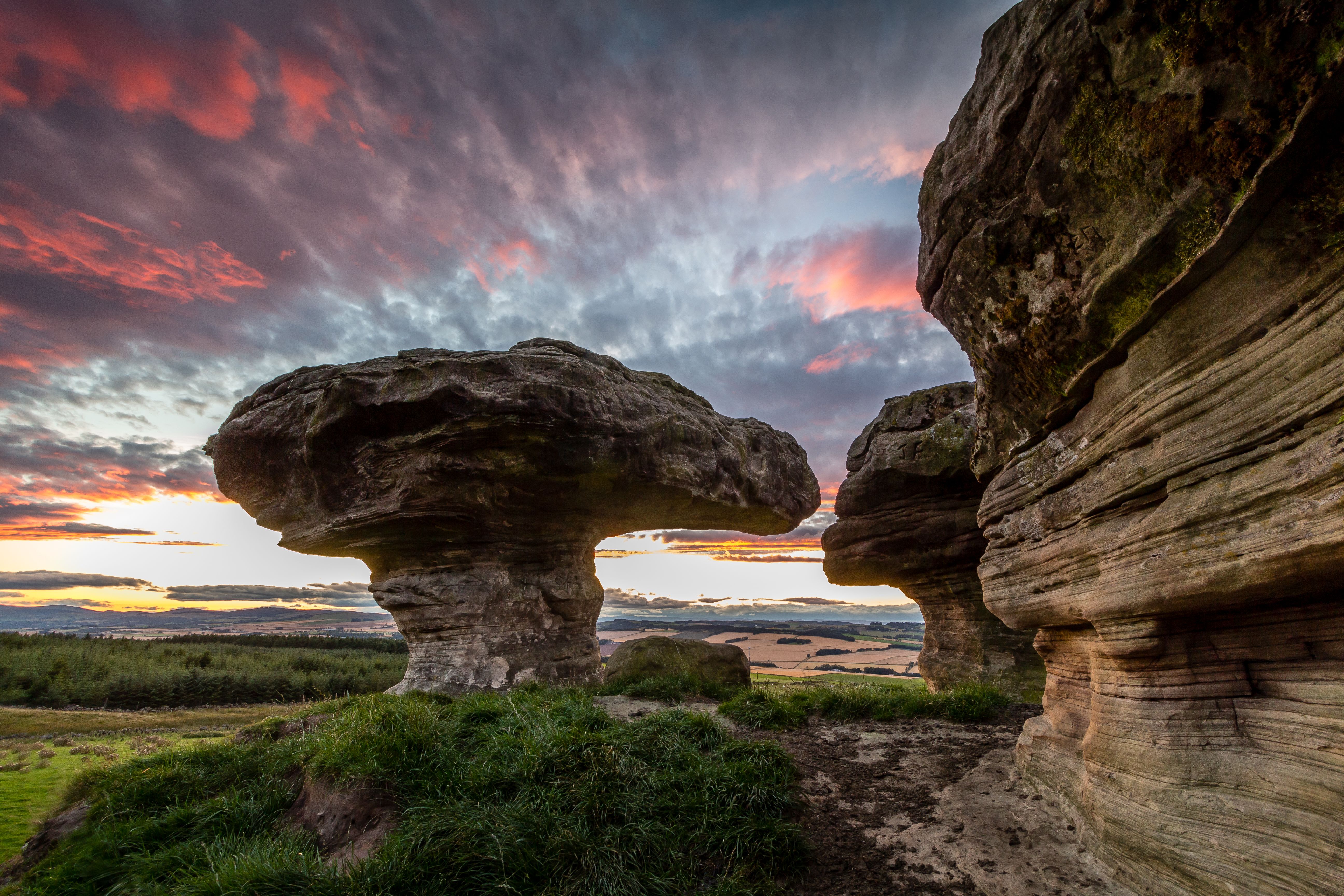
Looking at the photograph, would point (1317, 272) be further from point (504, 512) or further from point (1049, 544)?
point (504, 512)

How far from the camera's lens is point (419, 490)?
12703mm

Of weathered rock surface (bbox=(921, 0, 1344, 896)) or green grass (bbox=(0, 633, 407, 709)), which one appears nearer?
weathered rock surface (bbox=(921, 0, 1344, 896))

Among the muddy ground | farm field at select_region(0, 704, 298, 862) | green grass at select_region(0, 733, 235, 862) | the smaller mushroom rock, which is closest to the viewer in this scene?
the muddy ground

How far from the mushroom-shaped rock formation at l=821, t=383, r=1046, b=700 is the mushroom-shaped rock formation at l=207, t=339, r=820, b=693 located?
119 inches

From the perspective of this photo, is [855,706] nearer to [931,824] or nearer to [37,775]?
[931,824]

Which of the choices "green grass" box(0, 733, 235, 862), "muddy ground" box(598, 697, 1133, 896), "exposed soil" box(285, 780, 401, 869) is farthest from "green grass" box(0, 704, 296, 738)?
"muddy ground" box(598, 697, 1133, 896)

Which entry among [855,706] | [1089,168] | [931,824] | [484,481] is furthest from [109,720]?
[1089,168]

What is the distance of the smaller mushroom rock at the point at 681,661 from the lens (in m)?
14.0

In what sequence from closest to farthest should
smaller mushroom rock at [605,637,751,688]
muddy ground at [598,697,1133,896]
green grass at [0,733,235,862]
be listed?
muddy ground at [598,697,1133,896] → green grass at [0,733,235,862] → smaller mushroom rock at [605,637,751,688]

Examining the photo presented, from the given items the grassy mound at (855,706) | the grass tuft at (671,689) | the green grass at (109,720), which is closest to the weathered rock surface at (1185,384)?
the grassy mound at (855,706)

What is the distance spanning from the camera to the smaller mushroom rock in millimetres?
13969

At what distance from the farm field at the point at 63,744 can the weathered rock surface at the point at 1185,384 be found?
12078 millimetres

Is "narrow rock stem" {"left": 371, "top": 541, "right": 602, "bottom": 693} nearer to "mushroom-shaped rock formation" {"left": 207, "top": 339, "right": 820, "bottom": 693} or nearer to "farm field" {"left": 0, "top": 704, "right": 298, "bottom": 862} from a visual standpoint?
"mushroom-shaped rock formation" {"left": 207, "top": 339, "right": 820, "bottom": 693}

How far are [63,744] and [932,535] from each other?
62.1ft
